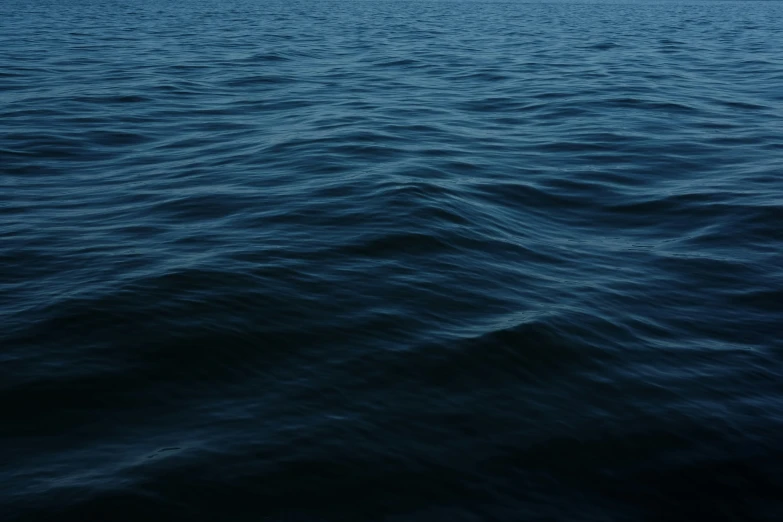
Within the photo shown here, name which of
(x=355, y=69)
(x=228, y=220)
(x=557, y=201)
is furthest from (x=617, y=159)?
(x=355, y=69)

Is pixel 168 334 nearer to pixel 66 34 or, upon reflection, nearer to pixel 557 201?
pixel 557 201

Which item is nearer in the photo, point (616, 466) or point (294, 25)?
point (616, 466)

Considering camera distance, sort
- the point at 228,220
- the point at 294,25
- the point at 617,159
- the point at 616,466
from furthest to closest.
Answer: the point at 294,25
the point at 617,159
the point at 228,220
the point at 616,466

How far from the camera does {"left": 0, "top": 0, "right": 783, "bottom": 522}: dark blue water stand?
554 centimetres

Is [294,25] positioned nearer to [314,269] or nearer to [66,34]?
[66,34]

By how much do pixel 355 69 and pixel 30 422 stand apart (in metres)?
19.5

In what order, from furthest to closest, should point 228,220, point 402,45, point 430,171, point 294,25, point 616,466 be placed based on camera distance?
1. point 294,25
2. point 402,45
3. point 430,171
4. point 228,220
5. point 616,466

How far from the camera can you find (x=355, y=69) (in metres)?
24.2

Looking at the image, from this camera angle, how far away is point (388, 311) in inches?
316

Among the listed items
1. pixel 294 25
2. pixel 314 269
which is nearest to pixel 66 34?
pixel 294 25

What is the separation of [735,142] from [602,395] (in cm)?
1015

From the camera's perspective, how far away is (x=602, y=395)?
6.70 metres

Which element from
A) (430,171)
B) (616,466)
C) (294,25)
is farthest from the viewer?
(294,25)

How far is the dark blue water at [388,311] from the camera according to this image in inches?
218
